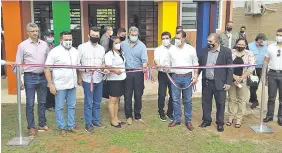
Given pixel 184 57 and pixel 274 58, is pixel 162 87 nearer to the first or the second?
pixel 184 57

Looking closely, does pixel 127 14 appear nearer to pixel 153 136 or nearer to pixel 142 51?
pixel 142 51

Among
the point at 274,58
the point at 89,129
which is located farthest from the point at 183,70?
the point at 89,129

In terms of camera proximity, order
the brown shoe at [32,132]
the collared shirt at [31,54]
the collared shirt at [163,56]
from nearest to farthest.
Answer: the collared shirt at [31,54] → the brown shoe at [32,132] → the collared shirt at [163,56]

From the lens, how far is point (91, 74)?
526 centimetres

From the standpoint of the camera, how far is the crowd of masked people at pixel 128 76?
5020 mm

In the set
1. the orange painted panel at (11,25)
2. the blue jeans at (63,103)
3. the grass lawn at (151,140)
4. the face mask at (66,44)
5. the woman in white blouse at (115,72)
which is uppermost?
the orange painted panel at (11,25)

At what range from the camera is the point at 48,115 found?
6352 mm

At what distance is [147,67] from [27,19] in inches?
273

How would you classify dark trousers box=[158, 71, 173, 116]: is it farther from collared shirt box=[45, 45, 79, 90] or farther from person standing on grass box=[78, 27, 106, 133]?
collared shirt box=[45, 45, 79, 90]

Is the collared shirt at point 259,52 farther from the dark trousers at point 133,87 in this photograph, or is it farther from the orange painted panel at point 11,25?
the orange painted panel at point 11,25

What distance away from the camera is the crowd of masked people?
5.02 metres

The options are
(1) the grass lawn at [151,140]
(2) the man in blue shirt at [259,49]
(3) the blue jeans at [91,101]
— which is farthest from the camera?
(2) the man in blue shirt at [259,49]

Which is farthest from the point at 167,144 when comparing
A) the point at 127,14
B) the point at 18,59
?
the point at 127,14

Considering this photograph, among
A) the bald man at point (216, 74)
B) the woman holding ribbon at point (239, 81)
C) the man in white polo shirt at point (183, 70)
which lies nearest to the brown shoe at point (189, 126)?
the man in white polo shirt at point (183, 70)
